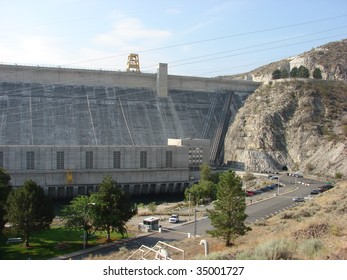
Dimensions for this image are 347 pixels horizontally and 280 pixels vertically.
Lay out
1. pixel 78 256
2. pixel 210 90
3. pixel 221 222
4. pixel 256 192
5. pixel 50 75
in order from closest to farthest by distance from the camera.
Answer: pixel 221 222 < pixel 78 256 < pixel 256 192 < pixel 50 75 < pixel 210 90

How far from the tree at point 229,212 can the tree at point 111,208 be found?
796 centimetres

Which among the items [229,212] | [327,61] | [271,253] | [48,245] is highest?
[327,61]

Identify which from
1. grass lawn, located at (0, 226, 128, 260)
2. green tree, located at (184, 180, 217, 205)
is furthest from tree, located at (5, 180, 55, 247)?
green tree, located at (184, 180, 217, 205)

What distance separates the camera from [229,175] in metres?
27.9

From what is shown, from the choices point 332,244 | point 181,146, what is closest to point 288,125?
point 181,146

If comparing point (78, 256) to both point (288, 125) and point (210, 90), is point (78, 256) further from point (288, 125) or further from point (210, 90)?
point (210, 90)

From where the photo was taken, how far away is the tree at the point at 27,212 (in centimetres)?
3072

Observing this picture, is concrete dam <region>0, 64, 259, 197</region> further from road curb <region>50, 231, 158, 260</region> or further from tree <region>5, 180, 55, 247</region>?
road curb <region>50, 231, 158, 260</region>

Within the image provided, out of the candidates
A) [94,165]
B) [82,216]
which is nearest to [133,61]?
[94,165]

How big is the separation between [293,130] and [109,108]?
31561 millimetres

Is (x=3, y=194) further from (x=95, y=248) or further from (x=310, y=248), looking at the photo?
(x=310, y=248)

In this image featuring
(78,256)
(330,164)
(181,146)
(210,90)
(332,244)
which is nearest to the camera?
(332,244)

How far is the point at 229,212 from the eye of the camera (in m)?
26.2

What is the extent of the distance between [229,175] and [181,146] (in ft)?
121
